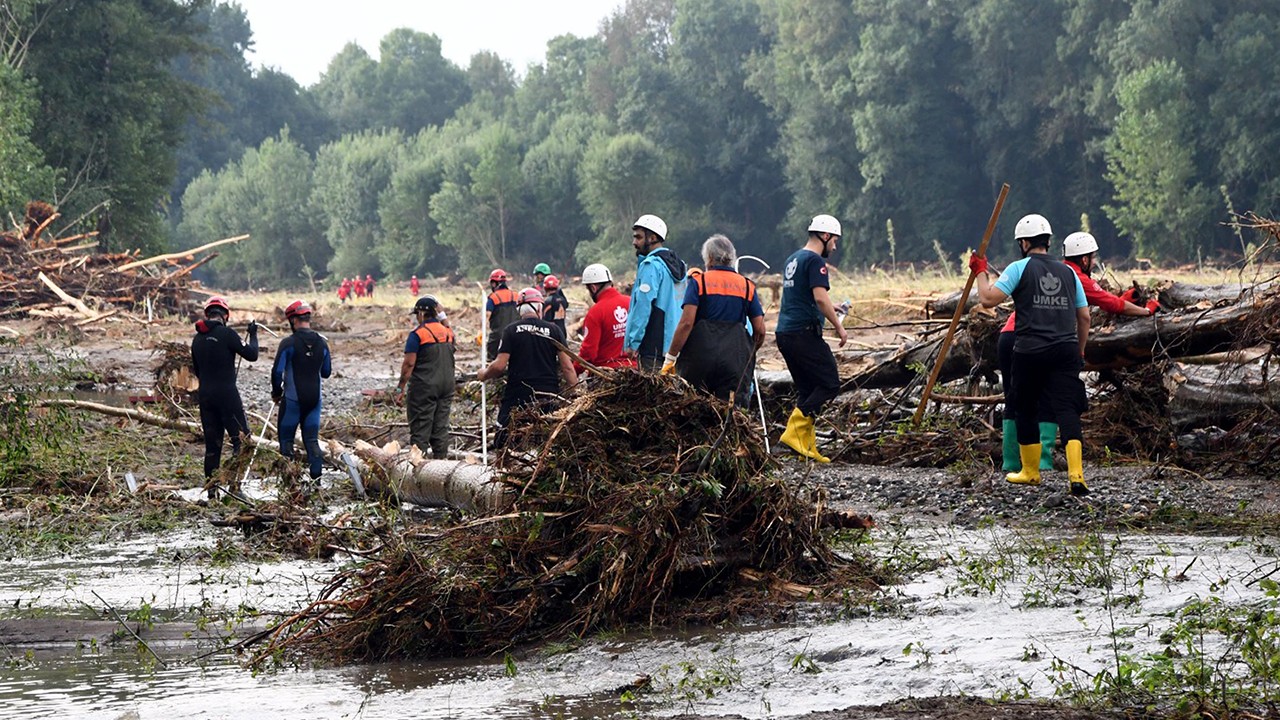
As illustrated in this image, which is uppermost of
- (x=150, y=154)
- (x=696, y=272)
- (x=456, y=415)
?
(x=150, y=154)

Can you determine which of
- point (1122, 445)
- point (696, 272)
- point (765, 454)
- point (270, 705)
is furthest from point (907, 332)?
point (270, 705)

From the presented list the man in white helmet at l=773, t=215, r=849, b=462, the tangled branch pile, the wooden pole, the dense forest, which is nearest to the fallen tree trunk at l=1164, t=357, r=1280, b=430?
the wooden pole

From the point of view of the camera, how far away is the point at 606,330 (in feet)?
37.2

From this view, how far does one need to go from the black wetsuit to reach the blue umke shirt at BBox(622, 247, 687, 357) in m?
3.95

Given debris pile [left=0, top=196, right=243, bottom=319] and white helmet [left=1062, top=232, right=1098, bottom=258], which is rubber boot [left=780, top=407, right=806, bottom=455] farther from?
debris pile [left=0, top=196, right=243, bottom=319]

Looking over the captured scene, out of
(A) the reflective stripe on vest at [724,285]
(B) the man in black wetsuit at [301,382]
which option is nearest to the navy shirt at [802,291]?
(A) the reflective stripe on vest at [724,285]

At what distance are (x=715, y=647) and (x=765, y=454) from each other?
1.22 metres

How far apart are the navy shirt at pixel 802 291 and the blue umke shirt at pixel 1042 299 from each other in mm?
1562

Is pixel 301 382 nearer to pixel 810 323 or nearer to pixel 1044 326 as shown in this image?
pixel 810 323

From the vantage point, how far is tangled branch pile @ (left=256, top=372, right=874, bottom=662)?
688 cm

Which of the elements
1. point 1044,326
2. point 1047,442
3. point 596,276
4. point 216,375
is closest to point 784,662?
point 1044,326

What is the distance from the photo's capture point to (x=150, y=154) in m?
42.8

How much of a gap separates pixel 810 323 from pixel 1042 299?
193 centimetres

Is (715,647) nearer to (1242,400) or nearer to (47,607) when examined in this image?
(47,607)
